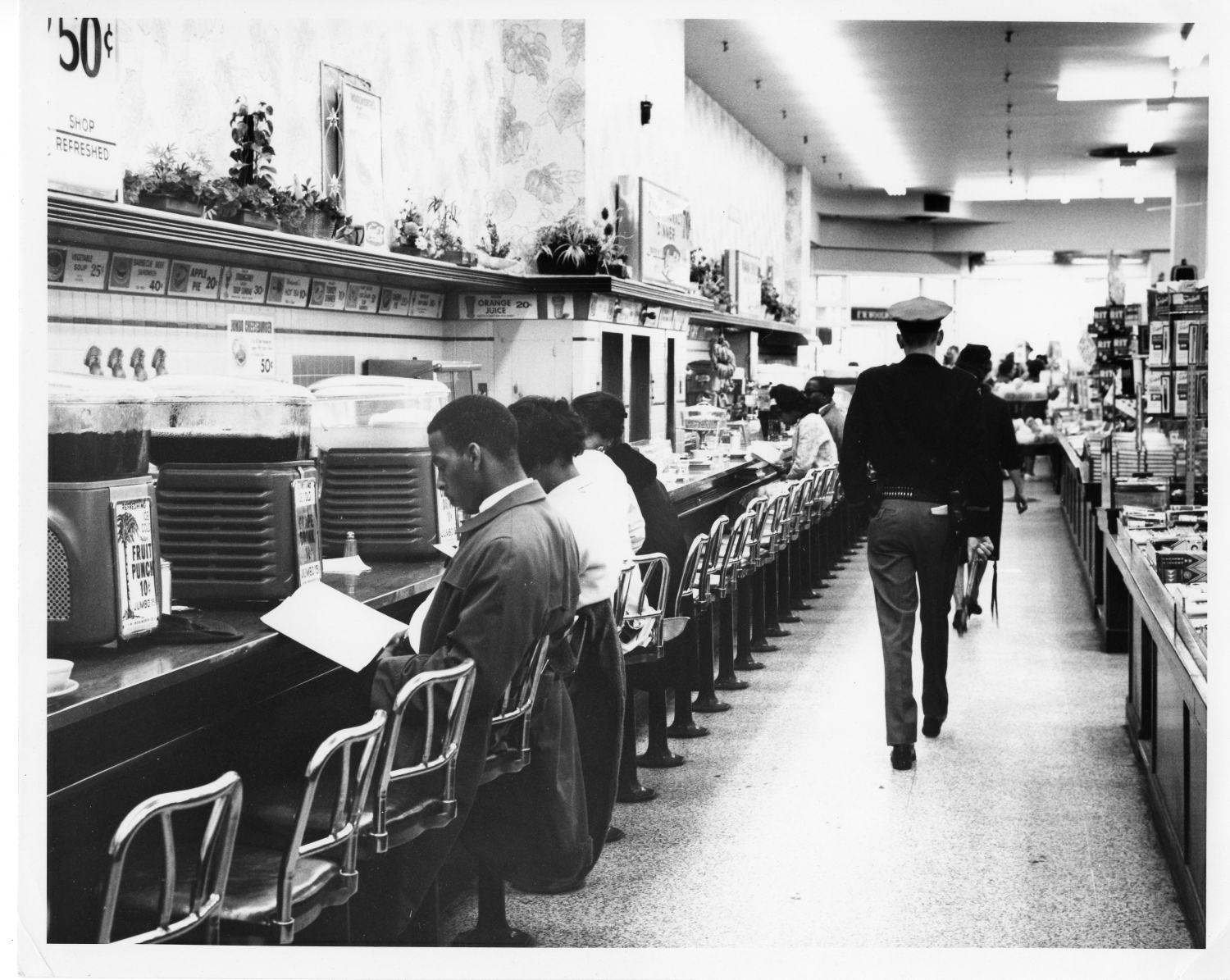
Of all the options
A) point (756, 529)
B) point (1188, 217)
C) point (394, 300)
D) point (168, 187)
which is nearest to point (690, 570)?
point (756, 529)

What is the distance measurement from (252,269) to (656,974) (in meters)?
3.18

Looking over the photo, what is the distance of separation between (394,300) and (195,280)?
5.93ft

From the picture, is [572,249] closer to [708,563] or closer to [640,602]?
[708,563]

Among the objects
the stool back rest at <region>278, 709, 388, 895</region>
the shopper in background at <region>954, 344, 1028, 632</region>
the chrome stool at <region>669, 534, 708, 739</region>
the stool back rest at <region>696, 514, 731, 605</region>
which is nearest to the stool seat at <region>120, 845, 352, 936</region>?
the stool back rest at <region>278, 709, 388, 895</region>

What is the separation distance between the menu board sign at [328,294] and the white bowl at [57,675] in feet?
11.4

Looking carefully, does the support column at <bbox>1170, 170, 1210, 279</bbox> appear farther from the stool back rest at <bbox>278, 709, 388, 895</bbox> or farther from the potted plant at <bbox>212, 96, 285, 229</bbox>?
the stool back rest at <bbox>278, 709, 388, 895</bbox>

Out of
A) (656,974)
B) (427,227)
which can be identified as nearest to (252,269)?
(427,227)

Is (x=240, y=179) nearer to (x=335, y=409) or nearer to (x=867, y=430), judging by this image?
(x=335, y=409)

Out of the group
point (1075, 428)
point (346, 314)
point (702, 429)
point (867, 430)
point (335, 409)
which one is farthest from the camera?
point (1075, 428)

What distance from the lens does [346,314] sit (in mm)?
6023

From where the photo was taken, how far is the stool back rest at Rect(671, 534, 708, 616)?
491 cm

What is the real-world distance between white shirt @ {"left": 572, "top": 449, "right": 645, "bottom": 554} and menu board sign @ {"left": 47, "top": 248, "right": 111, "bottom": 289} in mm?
1554

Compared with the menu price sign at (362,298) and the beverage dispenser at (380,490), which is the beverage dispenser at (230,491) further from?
the menu price sign at (362,298)

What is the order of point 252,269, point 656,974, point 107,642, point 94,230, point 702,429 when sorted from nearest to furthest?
point 107,642
point 656,974
point 94,230
point 252,269
point 702,429
